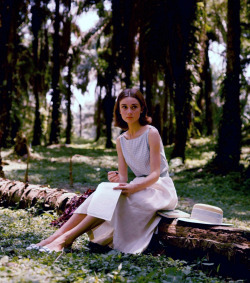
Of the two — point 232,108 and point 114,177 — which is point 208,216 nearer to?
point 114,177

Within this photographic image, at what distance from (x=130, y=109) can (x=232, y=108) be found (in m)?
7.76

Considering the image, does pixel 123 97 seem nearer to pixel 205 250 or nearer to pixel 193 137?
pixel 205 250

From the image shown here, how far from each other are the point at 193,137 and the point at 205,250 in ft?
55.3

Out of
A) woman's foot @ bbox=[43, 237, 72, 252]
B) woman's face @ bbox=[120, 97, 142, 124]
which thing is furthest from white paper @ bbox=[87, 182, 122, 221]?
woman's face @ bbox=[120, 97, 142, 124]

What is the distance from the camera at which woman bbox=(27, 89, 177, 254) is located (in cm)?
364

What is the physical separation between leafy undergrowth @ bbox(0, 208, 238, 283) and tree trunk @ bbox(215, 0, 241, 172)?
8.07m

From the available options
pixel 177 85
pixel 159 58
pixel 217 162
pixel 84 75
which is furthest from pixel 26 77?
pixel 217 162

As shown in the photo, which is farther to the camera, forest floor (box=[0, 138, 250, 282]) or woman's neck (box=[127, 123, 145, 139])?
woman's neck (box=[127, 123, 145, 139])

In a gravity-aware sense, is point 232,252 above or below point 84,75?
below

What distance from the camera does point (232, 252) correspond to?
2.97 m

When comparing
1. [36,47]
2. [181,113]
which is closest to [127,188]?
[181,113]

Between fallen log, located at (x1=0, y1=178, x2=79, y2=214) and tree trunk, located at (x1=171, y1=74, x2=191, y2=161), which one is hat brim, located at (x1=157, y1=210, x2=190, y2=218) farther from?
tree trunk, located at (x1=171, y1=74, x2=191, y2=161)

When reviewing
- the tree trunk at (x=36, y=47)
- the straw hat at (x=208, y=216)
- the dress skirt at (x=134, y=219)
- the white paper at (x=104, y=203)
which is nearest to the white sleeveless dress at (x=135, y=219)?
the dress skirt at (x=134, y=219)

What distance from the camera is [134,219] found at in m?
3.71
